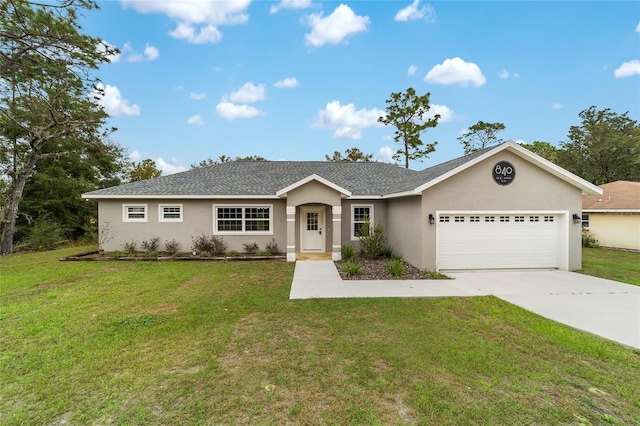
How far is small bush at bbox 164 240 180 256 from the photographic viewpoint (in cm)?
1259

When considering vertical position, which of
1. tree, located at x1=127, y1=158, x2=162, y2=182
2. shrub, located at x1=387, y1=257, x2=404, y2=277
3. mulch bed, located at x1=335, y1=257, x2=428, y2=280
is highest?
tree, located at x1=127, y1=158, x2=162, y2=182

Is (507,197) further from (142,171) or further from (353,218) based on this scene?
(142,171)

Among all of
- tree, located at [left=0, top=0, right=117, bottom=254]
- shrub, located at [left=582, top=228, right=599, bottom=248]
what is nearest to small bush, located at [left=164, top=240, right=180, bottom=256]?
tree, located at [left=0, top=0, right=117, bottom=254]

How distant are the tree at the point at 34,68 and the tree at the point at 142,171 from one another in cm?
1070

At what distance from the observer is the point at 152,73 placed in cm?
1498

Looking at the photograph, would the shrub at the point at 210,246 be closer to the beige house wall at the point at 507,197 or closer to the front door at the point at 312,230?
the front door at the point at 312,230

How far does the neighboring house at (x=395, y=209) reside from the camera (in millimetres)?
9977

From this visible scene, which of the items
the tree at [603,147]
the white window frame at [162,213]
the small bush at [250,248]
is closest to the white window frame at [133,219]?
the white window frame at [162,213]

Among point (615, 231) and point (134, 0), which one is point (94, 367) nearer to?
point (134, 0)

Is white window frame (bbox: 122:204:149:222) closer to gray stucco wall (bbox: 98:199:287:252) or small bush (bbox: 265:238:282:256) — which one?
gray stucco wall (bbox: 98:199:287:252)

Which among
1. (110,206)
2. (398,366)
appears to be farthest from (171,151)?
(398,366)

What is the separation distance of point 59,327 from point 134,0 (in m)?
12.1

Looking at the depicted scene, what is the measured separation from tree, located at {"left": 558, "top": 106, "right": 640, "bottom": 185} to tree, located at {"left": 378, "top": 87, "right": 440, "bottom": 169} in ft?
50.5

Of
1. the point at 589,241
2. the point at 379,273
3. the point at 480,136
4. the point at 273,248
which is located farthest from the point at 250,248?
the point at 480,136
